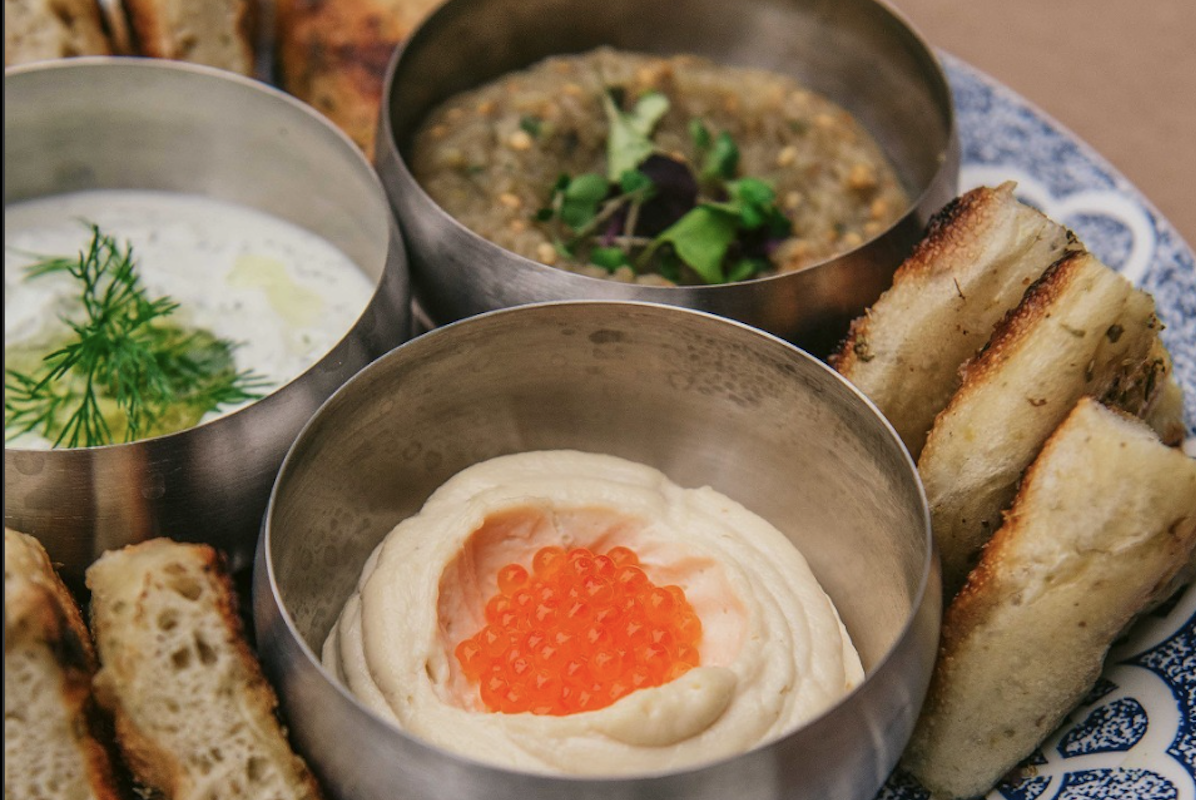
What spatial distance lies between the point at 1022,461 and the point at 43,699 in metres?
1.51

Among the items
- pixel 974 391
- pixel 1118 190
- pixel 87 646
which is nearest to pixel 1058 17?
pixel 1118 190

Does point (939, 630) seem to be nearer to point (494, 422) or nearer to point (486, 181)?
point (494, 422)

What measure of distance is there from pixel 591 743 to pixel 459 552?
421mm

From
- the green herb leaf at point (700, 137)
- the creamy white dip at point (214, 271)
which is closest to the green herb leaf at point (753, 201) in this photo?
the green herb leaf at point (700, 137)

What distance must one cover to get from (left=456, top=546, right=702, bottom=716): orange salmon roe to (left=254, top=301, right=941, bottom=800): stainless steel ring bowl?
25 centimetres

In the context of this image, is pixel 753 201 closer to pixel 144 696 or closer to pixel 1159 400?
pixel 1159 400

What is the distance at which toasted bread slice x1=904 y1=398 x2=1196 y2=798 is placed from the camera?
1.83m

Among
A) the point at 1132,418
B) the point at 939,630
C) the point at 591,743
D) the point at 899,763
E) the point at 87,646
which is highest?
the point at 1132,418

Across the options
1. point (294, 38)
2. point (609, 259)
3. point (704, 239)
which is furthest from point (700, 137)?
point (294, 38)

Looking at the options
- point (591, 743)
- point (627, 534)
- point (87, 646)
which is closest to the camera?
point (591, 743)

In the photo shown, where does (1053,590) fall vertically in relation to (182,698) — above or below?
above

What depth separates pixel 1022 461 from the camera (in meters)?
2.02

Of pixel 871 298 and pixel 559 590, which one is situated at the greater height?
pixel 871 298

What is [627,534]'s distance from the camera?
7.01 feet
